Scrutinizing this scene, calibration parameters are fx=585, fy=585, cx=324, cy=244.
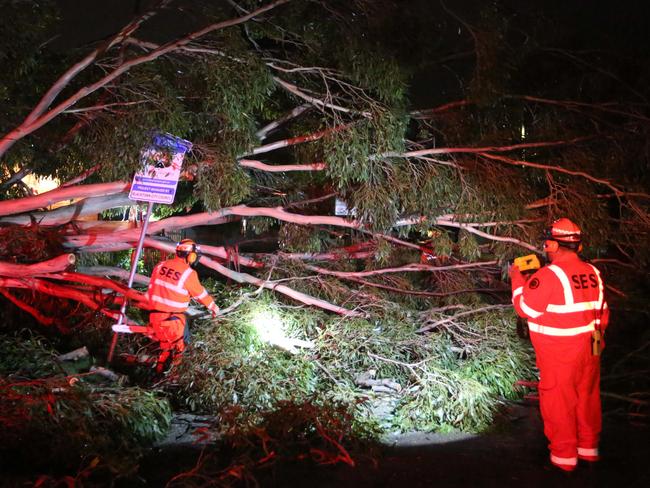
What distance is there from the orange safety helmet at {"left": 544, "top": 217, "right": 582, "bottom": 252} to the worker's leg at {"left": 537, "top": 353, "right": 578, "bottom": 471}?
2.88ft

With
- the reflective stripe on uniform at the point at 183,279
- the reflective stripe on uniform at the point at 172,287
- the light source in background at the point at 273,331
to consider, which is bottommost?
the light source in background at the point at 273,331

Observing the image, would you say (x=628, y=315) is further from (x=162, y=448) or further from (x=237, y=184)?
(x=162, y=448)

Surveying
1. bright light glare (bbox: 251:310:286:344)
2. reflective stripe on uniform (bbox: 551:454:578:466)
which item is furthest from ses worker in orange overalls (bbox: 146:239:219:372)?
reflective stripe on uniform (bbox: 551:454:578:466)

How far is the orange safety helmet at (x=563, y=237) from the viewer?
4578 millimetres

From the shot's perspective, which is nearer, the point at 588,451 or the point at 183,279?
the point at 588,451

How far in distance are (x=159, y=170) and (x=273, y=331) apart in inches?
90.4

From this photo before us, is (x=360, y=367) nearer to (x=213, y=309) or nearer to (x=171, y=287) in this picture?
(x=213, y=309)

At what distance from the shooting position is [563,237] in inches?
181

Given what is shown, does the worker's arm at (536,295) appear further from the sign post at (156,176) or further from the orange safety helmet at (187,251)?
the orange safety helmet at (187,251)

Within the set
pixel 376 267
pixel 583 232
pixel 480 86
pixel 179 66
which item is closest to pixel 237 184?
pixel 179 66

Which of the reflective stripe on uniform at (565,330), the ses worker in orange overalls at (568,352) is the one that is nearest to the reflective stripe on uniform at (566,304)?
the ses worker in orange overalls at (568,352)

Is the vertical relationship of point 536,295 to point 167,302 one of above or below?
above

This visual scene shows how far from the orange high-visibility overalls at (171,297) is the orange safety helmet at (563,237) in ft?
12.7

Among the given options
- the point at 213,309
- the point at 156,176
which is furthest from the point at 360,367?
the point at 156,176
